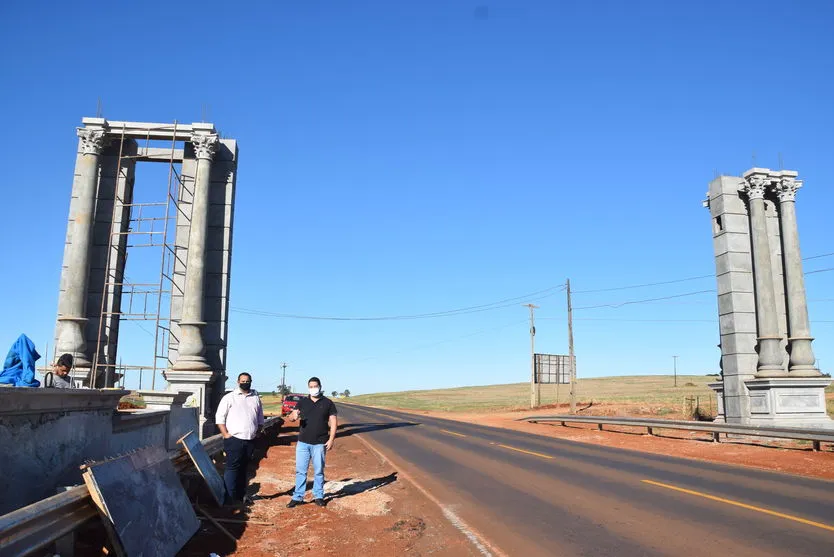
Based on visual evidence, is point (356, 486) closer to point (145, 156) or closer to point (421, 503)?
point (421, 503)

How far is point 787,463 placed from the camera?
14.9 metres

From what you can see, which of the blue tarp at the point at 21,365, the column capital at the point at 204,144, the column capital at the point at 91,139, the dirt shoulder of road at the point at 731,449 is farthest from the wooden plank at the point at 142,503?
the column capital at the point at 91,139

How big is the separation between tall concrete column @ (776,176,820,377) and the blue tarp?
69.6 feet

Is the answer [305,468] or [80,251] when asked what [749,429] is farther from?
[80,251]

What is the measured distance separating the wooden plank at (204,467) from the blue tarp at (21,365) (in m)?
2.42

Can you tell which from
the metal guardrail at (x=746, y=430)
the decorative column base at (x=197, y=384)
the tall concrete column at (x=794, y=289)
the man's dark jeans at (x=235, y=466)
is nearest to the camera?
the man's dark jeans at (x=235, y=466)

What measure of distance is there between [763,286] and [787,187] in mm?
3591

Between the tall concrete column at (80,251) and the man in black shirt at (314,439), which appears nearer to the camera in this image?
the man in black shirt at (314,439)

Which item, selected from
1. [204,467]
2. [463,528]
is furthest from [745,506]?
[204,467]

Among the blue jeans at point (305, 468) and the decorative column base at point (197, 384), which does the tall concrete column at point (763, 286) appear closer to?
the blue jeans at point (305, 468)


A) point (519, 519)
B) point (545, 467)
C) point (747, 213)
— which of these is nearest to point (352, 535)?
point (519, 519)

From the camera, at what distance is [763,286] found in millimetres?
21625

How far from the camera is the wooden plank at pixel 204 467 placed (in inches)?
332

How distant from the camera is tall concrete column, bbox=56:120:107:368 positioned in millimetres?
19750
